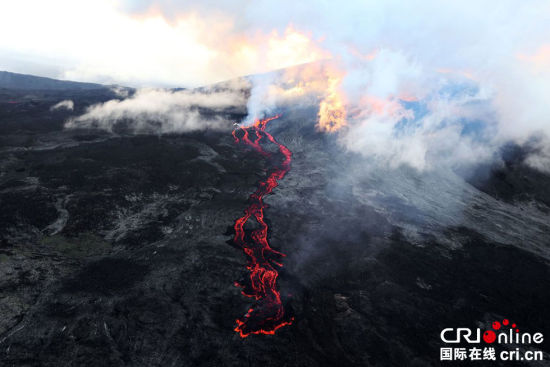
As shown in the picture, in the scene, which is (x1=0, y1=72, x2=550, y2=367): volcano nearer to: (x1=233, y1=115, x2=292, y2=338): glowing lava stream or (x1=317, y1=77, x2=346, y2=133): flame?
(x1=233, y1=115, x2=292, y2=338): glowing lava stream

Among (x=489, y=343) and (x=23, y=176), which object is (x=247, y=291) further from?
(x=23, y=176)

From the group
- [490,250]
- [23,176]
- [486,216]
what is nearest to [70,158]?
[23,176]

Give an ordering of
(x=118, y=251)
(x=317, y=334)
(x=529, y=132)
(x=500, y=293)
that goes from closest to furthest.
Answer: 1. (x=317, y=334)
2. (x=500, y=293)
3. (x=118, y=251)
4. (x=529, y=132)

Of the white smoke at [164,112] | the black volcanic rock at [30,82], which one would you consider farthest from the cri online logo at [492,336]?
the black volcanic rock at [30,82]

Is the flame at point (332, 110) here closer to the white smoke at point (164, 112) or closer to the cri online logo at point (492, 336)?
the white smoke at point (164, 112)

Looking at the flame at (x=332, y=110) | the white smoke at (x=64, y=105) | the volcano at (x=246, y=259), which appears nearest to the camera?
the volcano at (x=246, y=259)

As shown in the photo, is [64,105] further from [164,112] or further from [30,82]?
[30,82]
